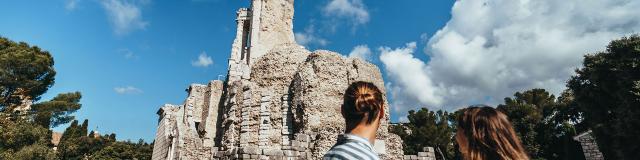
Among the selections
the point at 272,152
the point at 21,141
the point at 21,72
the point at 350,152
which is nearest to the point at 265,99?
the point at 272,152

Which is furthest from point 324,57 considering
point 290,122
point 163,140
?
point 163,140

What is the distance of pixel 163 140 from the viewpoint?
22484 millimetres

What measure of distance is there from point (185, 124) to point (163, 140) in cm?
183

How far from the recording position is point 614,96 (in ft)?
57.4

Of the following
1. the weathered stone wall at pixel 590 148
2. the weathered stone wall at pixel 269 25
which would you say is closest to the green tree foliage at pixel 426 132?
the weathered stone wall at pixel 590 148

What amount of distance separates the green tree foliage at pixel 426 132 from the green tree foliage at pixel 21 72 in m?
25.8

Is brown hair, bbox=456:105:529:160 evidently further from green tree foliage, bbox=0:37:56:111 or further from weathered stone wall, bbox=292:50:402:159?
green tree foliage, bbox=0:37:56:111

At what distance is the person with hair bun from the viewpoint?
218 cm

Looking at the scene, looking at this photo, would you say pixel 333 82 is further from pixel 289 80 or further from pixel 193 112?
pixel 193 112

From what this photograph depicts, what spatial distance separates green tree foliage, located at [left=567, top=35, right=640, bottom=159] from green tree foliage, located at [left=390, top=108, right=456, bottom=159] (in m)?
14.2

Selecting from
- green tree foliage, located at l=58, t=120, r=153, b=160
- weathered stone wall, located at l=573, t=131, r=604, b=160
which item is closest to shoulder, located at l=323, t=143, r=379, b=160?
weathered stone wall, located at l=573, t=131, r=604, b=160

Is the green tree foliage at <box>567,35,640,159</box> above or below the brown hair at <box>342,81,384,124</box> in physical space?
above

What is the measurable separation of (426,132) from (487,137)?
3205 cm

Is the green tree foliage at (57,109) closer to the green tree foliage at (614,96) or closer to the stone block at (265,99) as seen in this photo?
the stone block at (265,99)
